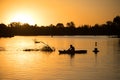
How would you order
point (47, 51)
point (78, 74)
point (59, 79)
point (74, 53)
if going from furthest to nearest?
point (47, 51) → point (74, 53) → point (78, 74) → point (59, 79)

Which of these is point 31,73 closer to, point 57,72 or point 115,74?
point 57,72

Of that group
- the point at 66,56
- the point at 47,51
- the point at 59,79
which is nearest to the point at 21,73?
the point at 59,79

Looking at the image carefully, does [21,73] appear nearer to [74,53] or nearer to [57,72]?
[57,72]

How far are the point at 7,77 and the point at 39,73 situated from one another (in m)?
5.10

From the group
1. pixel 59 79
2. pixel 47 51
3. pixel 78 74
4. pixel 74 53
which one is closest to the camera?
pixel 59 79

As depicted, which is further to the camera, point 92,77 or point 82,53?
point 82,53

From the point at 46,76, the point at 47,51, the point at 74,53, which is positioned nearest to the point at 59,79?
the point at 46,76

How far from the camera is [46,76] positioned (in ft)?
150

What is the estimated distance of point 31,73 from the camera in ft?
159

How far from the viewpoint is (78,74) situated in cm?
4769

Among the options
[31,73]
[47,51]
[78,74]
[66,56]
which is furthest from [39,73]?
[47,51]

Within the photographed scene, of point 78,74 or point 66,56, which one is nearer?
point 78,74

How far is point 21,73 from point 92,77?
30.1 ft

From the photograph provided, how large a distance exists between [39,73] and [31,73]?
3.19 feet
